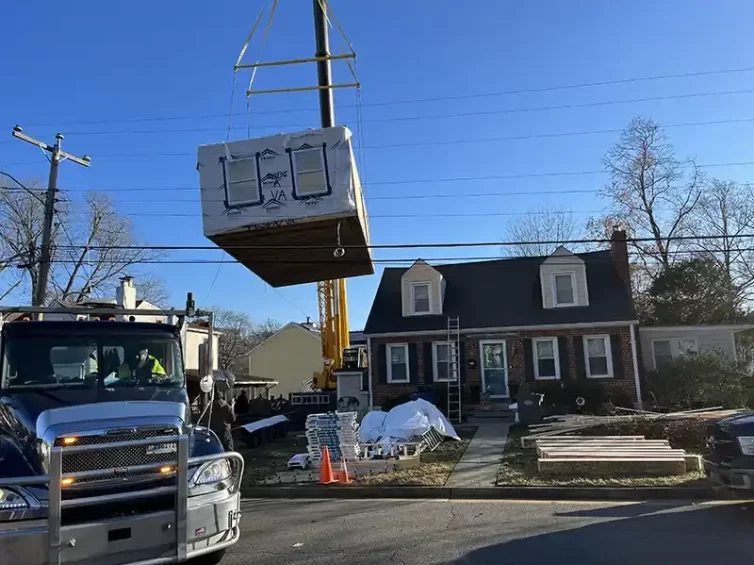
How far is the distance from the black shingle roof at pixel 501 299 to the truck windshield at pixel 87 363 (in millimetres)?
17633

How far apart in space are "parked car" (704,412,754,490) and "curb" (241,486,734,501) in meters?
1.13

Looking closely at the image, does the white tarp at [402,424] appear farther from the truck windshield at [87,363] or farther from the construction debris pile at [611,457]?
the truck windshield at [87,363]

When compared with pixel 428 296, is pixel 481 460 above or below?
below

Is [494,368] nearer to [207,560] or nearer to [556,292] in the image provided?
[556,292]

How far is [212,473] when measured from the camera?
5.11 meters

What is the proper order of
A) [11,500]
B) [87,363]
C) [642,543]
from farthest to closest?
[642,543] → [87,363] → [11,500]

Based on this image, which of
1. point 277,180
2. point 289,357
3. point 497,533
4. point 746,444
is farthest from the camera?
point 289,357

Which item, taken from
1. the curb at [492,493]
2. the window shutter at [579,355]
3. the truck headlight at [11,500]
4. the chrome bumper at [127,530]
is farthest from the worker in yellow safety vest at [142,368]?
the window shutter at [579,355]

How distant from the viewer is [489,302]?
24.3m

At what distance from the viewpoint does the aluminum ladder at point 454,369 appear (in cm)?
2111

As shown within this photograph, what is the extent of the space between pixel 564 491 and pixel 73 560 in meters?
7.25

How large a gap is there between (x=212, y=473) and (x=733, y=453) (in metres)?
6.14

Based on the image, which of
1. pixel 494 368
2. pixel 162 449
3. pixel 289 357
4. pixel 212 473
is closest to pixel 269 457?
pixel 212 473

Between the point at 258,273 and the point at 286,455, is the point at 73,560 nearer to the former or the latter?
the point at 286,455
